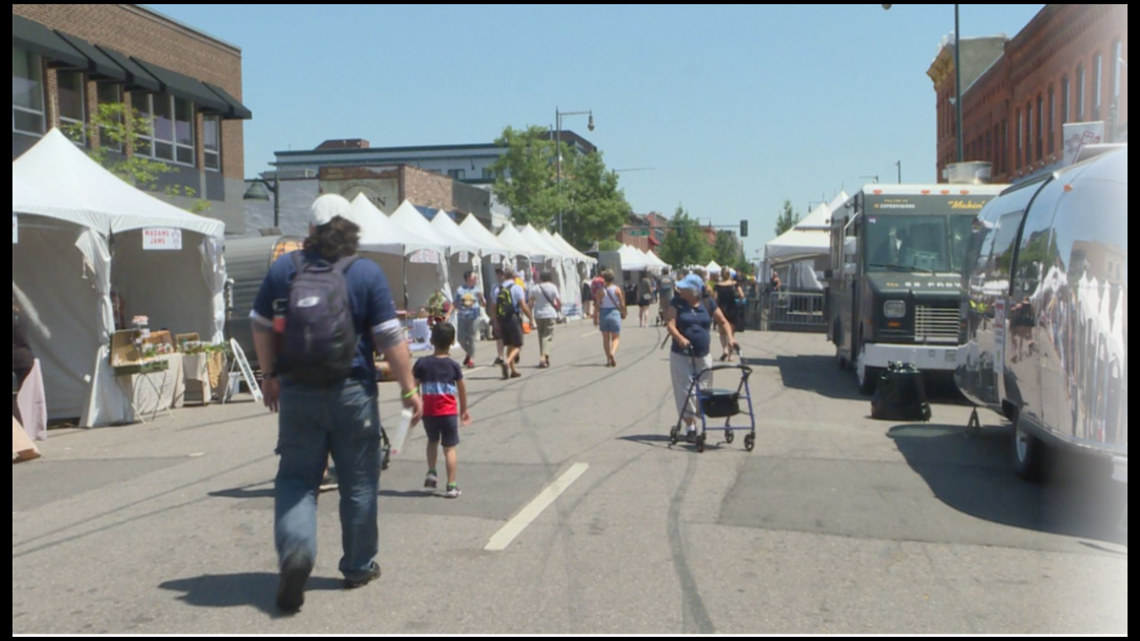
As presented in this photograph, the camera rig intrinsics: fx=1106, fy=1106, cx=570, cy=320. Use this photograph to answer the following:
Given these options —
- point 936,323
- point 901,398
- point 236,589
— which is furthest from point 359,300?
point 936,323

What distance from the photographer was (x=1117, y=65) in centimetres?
2706

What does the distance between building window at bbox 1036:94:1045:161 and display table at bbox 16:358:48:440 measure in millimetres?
30535

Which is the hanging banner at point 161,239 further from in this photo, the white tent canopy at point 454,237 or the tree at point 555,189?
the tree at point 555,189

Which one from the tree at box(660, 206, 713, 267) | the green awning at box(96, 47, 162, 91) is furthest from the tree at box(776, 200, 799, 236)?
the green awning at box(96, 47, 162, 91)

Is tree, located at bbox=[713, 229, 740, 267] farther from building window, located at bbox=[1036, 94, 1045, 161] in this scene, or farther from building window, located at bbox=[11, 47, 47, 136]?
building window, located at bbox=[11, 47, 47, 136]

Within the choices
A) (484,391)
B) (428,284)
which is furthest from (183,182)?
(484,391)

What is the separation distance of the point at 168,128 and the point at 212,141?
254 cm

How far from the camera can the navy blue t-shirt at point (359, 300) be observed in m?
5.27

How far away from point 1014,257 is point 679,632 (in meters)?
5.17

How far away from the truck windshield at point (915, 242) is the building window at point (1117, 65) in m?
14.6

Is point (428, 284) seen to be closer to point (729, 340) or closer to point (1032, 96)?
point (729, 340)

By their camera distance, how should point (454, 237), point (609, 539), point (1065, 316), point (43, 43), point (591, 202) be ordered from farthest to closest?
point (591, 202)
point (454, 237)
point (43, 43)
point (1065, 316)
point (609, 539)

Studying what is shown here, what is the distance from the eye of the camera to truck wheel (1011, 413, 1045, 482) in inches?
328

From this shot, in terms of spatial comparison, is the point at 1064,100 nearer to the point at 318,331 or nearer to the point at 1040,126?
the point at 1040,126
